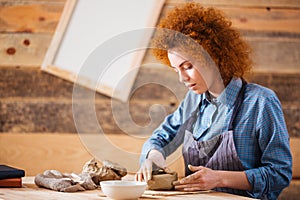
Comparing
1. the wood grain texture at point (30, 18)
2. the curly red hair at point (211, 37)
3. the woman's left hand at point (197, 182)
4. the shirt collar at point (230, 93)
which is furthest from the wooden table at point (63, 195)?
the wood grain texture at point (30, 18)

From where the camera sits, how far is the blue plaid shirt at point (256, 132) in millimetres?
2152

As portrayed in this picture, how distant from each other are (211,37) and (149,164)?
64 cm

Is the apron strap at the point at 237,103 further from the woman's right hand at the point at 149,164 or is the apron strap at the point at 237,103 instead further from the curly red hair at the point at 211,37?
the woman's right hand at the point at 149,164

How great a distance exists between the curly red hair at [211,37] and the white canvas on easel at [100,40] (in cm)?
77

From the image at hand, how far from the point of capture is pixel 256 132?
2.23m

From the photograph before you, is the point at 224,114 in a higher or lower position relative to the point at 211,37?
lower

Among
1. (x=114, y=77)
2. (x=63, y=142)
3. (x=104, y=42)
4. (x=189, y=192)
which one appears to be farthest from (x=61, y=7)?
(x=189, y=192)

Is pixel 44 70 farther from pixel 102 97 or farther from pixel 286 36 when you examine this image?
pixel 286 36

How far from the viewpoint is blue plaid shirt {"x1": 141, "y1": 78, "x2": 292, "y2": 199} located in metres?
2.15

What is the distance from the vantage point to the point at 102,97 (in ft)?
10.5

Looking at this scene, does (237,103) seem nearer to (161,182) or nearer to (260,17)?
(161,182)

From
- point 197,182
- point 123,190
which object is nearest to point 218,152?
point 197,182

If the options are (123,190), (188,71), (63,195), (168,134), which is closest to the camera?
(123,190)

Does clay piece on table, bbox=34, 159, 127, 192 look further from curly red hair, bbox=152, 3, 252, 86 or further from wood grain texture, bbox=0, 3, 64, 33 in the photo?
wood grain texture, bbox=0, 3, 64, 33
